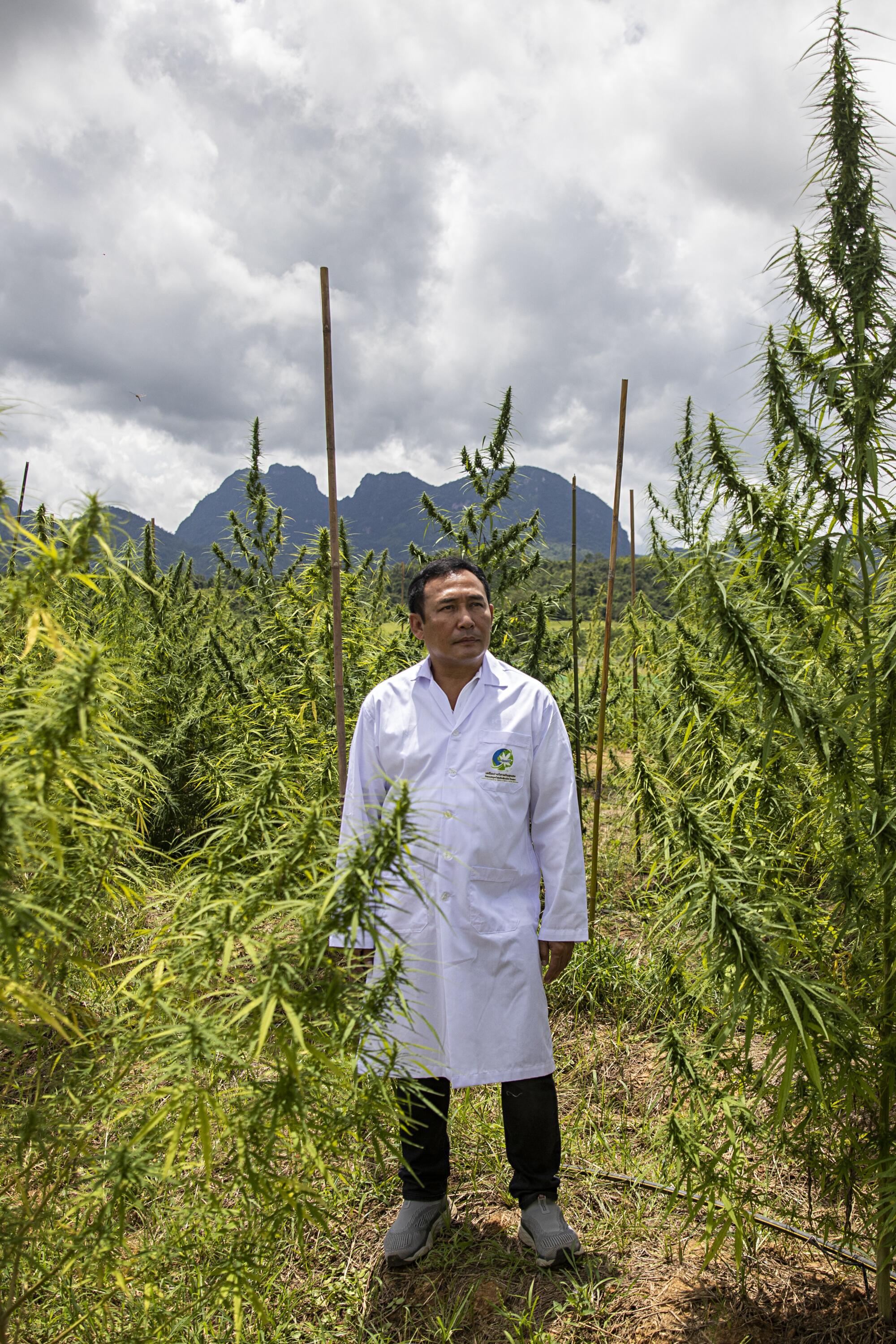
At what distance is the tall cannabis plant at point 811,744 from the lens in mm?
1630

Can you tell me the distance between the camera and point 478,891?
2279 mm

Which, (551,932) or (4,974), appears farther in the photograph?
(551,932)

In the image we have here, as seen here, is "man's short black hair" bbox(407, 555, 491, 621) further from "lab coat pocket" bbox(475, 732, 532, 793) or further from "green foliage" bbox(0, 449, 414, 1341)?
"green foliage" bbox(0, 449, 414, 1341)

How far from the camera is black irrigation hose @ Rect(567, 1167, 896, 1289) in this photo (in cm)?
199

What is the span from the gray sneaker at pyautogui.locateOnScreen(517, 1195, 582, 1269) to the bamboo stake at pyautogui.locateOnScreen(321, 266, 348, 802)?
1.36 meters


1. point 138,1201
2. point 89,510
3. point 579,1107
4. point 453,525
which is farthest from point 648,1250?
point 453,525

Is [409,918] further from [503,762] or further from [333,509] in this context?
[333,509]

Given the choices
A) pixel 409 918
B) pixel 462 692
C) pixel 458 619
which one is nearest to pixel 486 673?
pixel 462 692

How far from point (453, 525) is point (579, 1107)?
8.83 feet

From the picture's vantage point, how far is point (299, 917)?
4.49ft

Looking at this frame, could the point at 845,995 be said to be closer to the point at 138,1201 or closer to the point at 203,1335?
the point at 138,1201

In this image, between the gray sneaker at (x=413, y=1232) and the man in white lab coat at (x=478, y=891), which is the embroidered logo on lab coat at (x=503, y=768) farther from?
the gray sneaker at (x=413, y=1232)

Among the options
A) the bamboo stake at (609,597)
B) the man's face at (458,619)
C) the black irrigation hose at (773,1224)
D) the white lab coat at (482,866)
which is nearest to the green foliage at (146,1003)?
the white lab coat at (482,866)

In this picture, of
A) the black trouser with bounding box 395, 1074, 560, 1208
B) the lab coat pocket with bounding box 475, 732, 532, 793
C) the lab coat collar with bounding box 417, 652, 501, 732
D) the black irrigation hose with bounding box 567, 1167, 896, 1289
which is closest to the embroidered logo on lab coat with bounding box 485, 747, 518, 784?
the lab coat pocket with bounding box 475, 732, 532, 793
